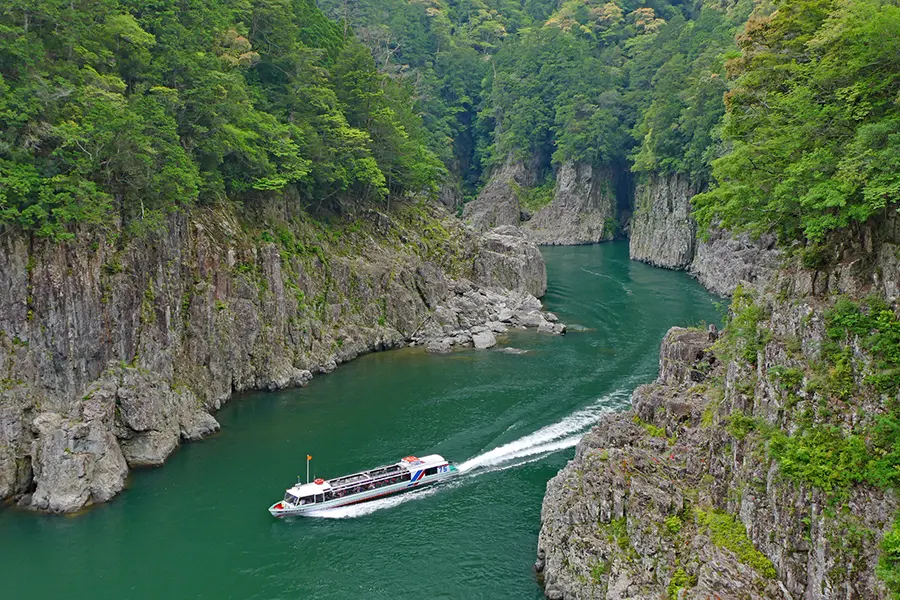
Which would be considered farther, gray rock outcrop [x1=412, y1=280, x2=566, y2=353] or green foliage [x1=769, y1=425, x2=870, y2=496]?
gray rock outcrop [x1=412, y1=280, x2=566, y2=353]

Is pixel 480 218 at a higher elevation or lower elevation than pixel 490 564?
higher

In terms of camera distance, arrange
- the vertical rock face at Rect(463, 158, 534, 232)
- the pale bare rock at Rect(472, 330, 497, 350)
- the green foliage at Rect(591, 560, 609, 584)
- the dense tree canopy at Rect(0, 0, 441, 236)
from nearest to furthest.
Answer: the green foliage at Rect(591, 560, 609, 584) → the dense tree canopy at Rect(0, 0, 441, 236) → the pale bare rock at Rect(472, 330, 497, 350) → the vertical rock face at Rect(463, 158, 534, 232)

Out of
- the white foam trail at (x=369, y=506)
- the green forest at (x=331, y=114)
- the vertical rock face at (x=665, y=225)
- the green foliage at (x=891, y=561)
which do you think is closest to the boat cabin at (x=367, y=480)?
the white foam trail at (x=369, y=506)

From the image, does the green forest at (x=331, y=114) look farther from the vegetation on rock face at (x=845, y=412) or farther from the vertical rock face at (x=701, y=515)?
the vertical rock face at (x=701, y=515)

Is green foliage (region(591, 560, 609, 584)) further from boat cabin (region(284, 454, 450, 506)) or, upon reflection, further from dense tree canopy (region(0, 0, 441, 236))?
dense tree canopy (region(0, 0, 441, 236))

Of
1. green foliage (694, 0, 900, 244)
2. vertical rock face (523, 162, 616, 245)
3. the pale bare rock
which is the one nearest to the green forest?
green foliage (694, 0, 900, 244)

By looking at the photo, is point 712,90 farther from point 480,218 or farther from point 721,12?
point 480,218

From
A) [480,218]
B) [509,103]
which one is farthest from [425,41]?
[480,218]
